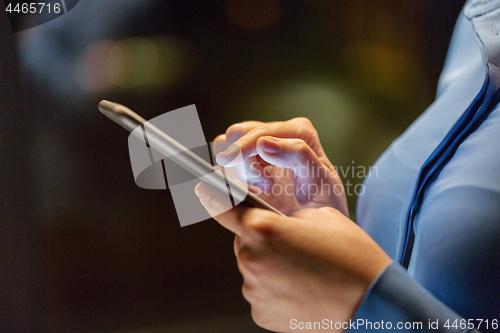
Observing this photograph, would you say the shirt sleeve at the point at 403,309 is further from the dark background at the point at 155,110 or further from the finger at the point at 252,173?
the dark background at the point at 155,110

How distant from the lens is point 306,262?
5.4 inches

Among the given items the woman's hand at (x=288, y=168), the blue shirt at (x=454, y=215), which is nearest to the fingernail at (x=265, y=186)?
the woman's hand at (x=288, y=168)

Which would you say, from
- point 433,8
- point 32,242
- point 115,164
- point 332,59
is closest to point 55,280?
point 32,242

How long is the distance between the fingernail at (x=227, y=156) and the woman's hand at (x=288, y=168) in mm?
15

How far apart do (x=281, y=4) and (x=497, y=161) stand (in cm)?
39

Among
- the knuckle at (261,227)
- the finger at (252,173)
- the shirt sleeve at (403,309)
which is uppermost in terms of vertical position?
the knuckle at (261,227)

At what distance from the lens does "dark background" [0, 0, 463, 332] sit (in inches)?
15.1

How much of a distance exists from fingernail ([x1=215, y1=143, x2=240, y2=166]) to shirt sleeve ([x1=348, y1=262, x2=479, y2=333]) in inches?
4.3

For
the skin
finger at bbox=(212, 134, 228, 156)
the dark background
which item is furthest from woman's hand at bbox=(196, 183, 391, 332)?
the dark background

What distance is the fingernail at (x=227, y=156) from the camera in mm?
184

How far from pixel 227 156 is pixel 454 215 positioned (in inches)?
5.1

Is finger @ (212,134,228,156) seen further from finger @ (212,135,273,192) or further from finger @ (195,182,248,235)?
finger @ (195,182,248,235)

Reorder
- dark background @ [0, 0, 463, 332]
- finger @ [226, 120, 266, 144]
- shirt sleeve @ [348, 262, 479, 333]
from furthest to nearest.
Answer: dark background @ [0, 0, 463, 332]
finger @ [226, 120, 266, 144]
shirt sleeve @ [348, 262, 479, 333]

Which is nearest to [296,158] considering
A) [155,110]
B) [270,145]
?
[270,145]
